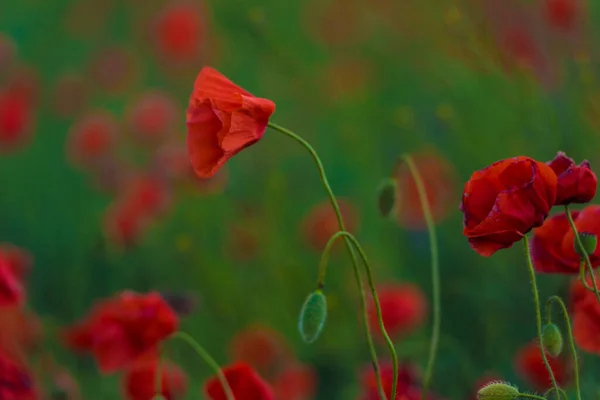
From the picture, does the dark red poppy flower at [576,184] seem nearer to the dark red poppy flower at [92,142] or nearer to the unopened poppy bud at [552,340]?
the unopened poppy bud at [552,340]

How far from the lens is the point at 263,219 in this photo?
2.23m

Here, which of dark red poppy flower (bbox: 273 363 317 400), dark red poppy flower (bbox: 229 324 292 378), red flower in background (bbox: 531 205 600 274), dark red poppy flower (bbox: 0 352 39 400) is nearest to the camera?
red flower in background (bbox: 531 205 600 274)

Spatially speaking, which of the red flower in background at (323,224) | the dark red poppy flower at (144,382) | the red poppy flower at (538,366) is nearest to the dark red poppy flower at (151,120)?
the red flower in background at (323,224)

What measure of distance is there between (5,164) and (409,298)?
5.61 ft

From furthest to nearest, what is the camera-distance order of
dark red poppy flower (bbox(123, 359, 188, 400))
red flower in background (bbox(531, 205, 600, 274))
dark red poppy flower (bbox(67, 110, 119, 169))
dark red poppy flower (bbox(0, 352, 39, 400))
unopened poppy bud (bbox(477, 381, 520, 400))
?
dark red poppy flower (bbox(67, 110, 119, 169))
dark red poppy flower (bbox(123, 359, 188, 400))
dark red poppy flower (bbox(0, 352, 39, 400))
red flower in background (bbox(531, 205, 600, 274))
unopened poppy bud (bbox(477, 381, 520, 400))

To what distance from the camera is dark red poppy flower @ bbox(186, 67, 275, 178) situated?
870 millimetres

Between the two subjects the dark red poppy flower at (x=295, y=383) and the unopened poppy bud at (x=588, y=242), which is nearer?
the unopened poppy bud at (x=588, y=242)

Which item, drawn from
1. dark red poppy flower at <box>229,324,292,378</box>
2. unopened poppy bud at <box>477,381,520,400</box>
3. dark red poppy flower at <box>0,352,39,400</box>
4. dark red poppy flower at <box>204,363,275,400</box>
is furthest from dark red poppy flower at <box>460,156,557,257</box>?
dark red poppy flower at <box>229,324,292,378</box>

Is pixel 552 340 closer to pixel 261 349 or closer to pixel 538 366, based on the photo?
pixel 538 366

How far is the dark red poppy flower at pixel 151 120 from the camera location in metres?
2.64

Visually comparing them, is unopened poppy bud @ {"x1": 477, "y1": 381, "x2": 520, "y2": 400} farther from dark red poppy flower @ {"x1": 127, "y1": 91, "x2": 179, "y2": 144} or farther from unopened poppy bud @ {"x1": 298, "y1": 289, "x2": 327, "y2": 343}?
dark red poppy flower @ {"x1": 127, "y1": 91, "x2": 179, "y2": 144}

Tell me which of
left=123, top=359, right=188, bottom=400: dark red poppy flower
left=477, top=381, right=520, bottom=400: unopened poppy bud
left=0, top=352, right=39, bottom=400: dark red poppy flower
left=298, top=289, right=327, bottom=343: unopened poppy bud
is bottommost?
left=123, top=359, right=188, bottom=400: dark red poppy flower

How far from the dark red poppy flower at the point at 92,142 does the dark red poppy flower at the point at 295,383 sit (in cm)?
100

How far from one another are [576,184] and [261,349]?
1.07m
